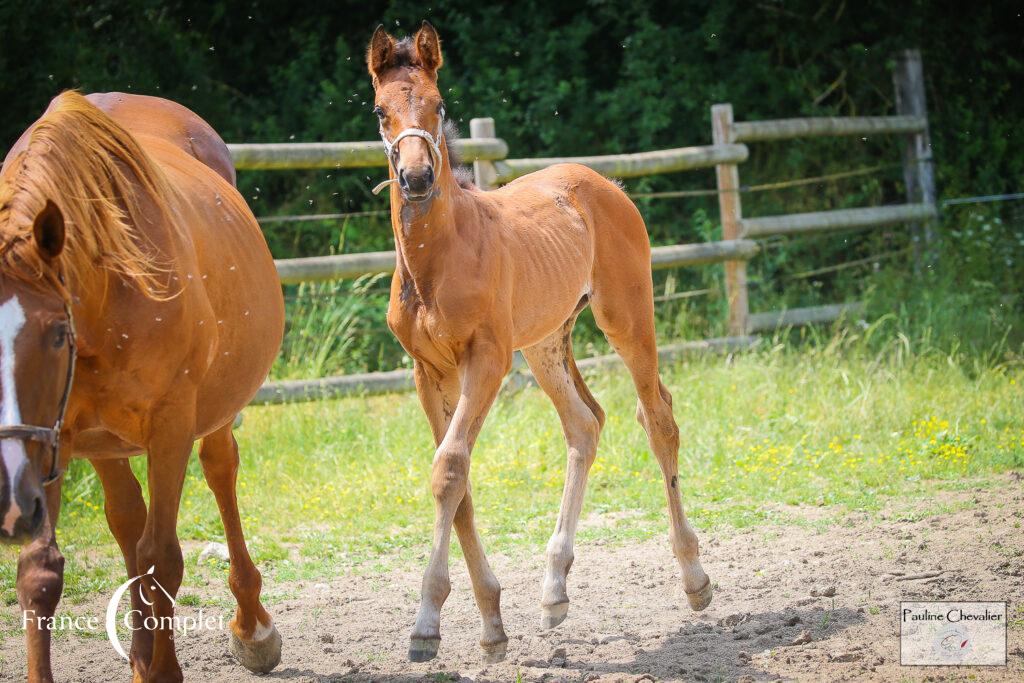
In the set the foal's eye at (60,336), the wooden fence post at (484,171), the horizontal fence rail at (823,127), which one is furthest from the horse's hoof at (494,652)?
the horizontal fence rail at (823,127)

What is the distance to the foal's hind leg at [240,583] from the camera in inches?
153

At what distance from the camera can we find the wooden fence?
676cm

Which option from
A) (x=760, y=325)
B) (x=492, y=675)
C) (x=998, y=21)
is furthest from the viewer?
(x=998, y=21)

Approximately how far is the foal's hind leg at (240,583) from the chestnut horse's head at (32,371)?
4.23ft

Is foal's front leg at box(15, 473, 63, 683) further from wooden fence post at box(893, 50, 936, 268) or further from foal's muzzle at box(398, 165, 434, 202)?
wooden fence post at box(893, 50, 936, 268)

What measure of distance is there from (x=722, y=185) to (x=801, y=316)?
4.33ft

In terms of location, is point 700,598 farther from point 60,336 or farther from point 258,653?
point 60,336

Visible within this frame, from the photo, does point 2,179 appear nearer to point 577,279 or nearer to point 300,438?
point 577,279

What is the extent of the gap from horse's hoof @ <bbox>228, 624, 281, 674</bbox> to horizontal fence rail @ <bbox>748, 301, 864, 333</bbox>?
577cm

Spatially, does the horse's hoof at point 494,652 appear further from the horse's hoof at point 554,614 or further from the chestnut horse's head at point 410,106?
the chestnut horse's head at point 410,106

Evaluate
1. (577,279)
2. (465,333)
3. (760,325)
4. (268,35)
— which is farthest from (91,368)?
(268,35)

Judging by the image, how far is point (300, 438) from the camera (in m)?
6.60

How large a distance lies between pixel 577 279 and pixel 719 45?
6.81 m

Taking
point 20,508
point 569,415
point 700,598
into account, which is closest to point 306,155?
point 569,415
